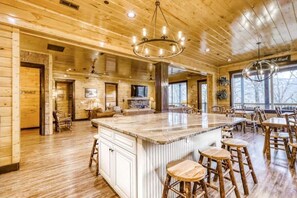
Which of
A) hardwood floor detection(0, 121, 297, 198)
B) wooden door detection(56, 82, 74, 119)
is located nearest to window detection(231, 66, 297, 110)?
hardwood floor detection(0, 121, 297, 198)

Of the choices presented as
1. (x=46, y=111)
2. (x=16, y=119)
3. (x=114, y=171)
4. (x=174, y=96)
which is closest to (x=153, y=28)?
(x=114, y=171)

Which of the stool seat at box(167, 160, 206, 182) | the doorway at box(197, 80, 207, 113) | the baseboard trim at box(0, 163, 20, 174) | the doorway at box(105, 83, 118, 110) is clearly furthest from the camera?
the doorway at box(105, 83, 118, 110)

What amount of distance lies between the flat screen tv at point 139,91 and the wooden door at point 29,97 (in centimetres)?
603

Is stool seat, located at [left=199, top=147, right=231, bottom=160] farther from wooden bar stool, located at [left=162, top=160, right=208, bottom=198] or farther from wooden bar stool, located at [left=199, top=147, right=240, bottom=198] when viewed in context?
wooden bar stool, located at [left=162, top=160, right=208, bottom=198]

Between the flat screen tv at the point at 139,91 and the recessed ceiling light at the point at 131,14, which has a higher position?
the recessed ceiling light at the point at 131,14

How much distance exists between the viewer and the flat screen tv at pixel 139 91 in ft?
37.6

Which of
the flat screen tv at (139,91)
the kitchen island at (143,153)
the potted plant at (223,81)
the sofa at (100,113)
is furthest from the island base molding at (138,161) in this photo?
the flat screen tv at (139,91)

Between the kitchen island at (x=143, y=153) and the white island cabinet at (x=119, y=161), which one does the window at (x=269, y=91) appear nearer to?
the kitchen island at (x=143, y=153)

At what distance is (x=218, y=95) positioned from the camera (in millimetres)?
7488

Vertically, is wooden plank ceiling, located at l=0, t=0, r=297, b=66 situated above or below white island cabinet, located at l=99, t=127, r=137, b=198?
above

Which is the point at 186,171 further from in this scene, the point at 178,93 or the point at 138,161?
the point at 178,93

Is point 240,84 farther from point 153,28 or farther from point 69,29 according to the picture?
point 69,29

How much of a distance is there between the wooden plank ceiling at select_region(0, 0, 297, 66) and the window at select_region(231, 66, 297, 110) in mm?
2092

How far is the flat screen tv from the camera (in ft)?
37.6
